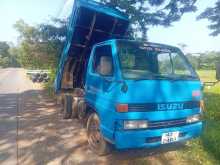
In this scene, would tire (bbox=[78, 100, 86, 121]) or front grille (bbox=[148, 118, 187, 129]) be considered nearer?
front grille (bbox=[148, 118, 187, 129])

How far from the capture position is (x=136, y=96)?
3.86 m

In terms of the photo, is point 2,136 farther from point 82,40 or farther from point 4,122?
point 82,40

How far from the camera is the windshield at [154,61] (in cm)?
469

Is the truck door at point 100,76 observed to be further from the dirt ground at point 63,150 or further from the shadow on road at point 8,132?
the shadow on road at point 8,132

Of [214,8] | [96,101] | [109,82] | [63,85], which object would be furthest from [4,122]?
[214,8]

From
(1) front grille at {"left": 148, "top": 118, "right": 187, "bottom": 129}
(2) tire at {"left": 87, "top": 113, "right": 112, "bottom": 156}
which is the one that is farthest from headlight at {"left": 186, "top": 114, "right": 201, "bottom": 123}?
(2) tire at {"left": 87, "top": 113, "right": 112, "bottom": 156}

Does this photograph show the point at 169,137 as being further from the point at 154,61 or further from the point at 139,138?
the point at 154,61

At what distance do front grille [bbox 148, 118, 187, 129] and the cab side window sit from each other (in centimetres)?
109

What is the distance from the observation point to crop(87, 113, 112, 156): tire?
4492 mm

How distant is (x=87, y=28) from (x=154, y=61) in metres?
2.15

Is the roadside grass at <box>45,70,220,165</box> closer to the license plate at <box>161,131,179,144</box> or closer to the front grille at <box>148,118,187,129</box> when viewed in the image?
the license plate at <box>161,131,179,144</box>

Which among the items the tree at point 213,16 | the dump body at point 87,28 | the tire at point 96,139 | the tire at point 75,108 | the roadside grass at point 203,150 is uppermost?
the tree at point 213,16

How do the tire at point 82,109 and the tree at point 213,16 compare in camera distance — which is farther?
the tree at point 213,16

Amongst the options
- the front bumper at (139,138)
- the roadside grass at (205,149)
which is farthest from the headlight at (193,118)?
the roadside grass at (205,149)
